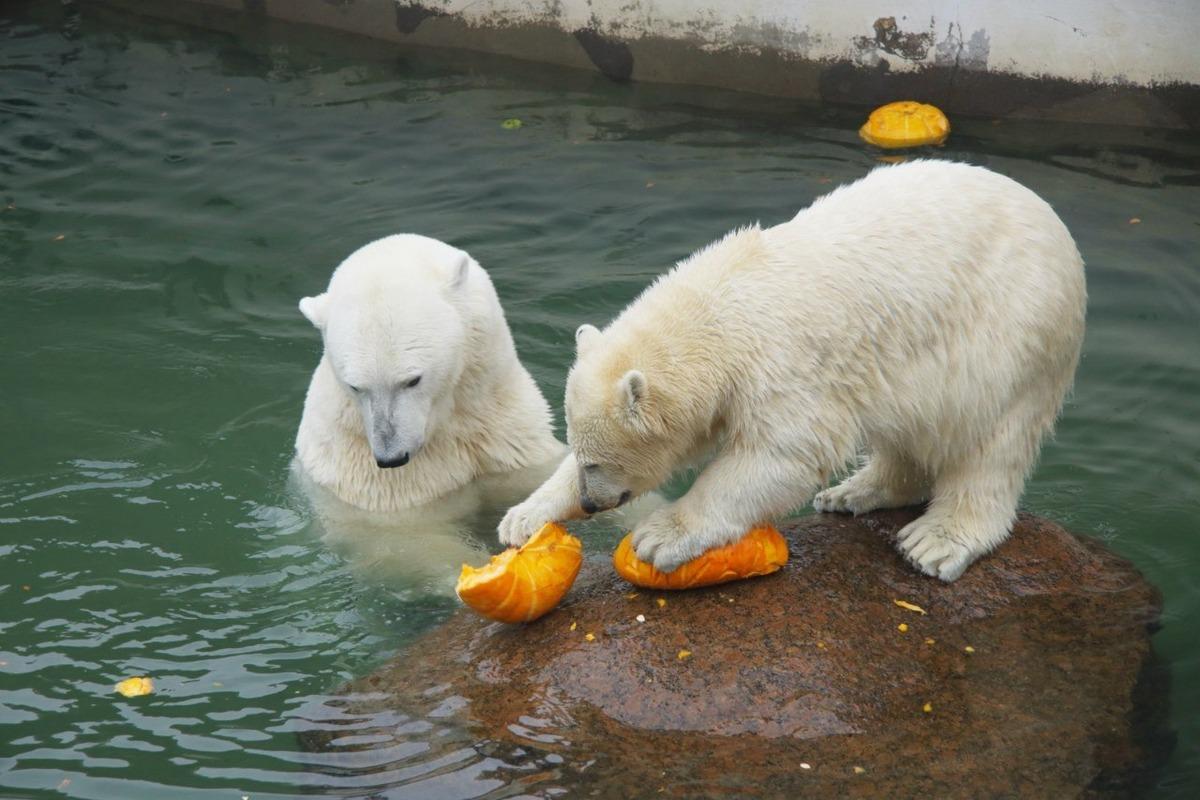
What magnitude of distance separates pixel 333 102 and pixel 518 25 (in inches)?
65.8

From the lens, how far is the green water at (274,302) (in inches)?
Result: 197

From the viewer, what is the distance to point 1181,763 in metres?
4.51

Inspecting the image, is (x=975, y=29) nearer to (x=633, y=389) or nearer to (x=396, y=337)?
(x=396, y=337)

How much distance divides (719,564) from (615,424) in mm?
600

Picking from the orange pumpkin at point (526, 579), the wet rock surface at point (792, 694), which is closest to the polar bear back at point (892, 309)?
the wet rock surface at point (792, 694)

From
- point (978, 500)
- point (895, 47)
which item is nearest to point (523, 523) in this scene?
point (978, 500)

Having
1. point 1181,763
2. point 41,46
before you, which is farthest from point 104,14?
point 1181,763

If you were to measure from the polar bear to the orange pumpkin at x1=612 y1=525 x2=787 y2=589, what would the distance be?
1109 millimetres

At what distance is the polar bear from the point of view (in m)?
5.21

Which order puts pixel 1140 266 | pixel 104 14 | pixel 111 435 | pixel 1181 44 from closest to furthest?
pixel 111 435, pixel 1140 266, pixel 1181 44, pixel 104 14

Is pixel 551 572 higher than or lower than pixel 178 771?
higher

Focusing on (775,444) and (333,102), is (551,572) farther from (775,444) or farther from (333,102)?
(333,102)

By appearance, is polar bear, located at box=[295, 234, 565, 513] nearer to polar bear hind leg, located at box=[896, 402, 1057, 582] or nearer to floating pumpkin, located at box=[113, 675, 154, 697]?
floating pumpkin, located at box=[113, 675, 154, 697]

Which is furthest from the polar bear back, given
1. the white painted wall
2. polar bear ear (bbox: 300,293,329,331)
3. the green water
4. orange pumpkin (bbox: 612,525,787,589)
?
the white painted wall
